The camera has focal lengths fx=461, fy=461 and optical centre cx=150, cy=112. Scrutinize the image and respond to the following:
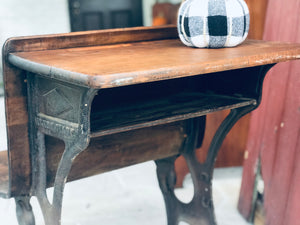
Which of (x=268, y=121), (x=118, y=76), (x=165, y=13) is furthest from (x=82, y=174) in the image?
(x=165, y=13)

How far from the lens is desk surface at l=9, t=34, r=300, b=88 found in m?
1.23

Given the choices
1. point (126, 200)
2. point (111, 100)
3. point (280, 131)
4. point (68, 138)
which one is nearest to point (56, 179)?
point (68, 138)

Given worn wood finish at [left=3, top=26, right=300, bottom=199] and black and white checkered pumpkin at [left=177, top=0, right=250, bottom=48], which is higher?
black and white checkered pumpkin at [left=177, top=0, right=250, bottom=48]

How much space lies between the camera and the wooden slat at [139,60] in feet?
4.02

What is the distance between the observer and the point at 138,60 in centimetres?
141

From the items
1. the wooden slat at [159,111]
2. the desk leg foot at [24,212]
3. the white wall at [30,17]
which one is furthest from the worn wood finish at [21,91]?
the white wall at [30,17]

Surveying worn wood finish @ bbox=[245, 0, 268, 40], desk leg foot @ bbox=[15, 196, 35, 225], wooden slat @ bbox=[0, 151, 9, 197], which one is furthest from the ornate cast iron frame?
worn wood finish @ bbox=[245, 0, 268, 40]

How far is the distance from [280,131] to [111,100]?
93 centimetres

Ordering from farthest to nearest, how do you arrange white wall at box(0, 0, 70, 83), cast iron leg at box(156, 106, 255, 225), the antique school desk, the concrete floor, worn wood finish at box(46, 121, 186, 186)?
white wall at box(0, 0, 70, 83), the concrete floor, cast iron leg at box(156, 106, 255, 225), worn wood finish at box(46, 121, 186, 186), the antique school desk

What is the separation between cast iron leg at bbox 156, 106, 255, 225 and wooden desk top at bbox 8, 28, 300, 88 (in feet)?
1.42

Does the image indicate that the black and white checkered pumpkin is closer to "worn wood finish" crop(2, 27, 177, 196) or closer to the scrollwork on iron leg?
"worn wood finish" crop(2, 27, 177, 196)

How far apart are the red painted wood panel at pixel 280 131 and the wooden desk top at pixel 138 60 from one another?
1.56 ft

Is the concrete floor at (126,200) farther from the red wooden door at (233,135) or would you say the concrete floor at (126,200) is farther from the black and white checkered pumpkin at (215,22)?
the black and white checkered pumpkin at (215,22)

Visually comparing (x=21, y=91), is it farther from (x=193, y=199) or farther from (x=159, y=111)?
(x=193, y=199)
